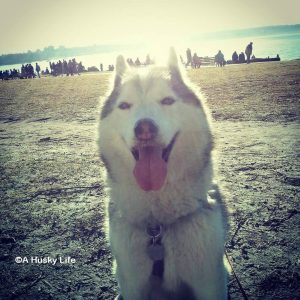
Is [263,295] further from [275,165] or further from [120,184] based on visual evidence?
[275,165]

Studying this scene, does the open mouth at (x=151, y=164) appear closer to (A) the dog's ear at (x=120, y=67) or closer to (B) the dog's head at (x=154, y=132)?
(B) the dog's head at (x=154, y=132)

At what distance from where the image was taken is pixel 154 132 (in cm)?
277

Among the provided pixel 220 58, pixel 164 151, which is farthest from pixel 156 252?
pixel 220 58

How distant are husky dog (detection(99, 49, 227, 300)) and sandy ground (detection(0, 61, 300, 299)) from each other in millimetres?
473

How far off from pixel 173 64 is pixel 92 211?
2520 millimetres

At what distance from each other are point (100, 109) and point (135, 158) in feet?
2.84

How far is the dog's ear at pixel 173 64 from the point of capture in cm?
347

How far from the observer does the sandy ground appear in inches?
135

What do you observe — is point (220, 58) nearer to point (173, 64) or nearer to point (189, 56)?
point (189, 56)

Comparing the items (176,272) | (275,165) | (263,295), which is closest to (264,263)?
(263,295)

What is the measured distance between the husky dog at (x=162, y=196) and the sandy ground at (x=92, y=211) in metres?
0.47

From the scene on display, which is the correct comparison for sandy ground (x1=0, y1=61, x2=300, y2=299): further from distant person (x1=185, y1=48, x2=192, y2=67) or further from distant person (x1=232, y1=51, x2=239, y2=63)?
distant person (x1=232, y1=51, x2=239, y2=63)

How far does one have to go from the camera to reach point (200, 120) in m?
3.09

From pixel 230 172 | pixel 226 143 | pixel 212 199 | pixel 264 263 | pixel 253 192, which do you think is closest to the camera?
pixel 212 199
